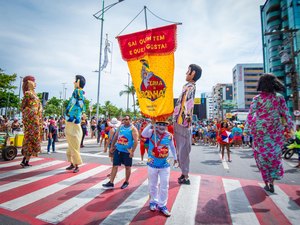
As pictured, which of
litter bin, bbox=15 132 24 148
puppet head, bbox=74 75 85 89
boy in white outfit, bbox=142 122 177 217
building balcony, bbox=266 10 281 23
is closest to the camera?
boy in white outfit, bbox=142 122 177 217

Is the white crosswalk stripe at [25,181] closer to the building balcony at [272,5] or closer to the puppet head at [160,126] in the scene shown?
the puppet head at [160,126]

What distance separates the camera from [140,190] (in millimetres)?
4023

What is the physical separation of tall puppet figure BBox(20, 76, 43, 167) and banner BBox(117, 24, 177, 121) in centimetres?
404

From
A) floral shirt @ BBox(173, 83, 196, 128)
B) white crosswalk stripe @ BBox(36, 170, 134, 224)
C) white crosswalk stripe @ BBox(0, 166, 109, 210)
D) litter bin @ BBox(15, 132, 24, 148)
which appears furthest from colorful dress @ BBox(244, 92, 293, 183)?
litter bin @ BBox(15, 132, 24, 148)

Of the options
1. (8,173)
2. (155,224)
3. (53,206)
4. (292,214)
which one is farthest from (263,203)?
(8,173)

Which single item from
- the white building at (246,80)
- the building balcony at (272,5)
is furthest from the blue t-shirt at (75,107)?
the white building at (246,80)

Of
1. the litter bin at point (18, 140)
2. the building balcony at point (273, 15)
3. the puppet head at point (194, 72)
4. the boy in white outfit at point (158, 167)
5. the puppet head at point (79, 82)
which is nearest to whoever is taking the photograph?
the boy in white outfit at point (158, 167)

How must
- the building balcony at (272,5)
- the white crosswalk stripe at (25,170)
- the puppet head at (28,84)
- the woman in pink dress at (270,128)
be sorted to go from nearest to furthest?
the woman in pink dress at (270,128) < the white crosswalk stripe at (25,170) < the puppet head at (28,84) < the building balcony at (272,5)

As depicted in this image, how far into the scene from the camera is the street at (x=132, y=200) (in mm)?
2791

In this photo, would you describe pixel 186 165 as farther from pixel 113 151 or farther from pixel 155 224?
pixel 155 224

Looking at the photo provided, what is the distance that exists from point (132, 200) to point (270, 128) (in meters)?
3.19

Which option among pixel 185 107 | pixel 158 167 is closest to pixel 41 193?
pixel 158 167

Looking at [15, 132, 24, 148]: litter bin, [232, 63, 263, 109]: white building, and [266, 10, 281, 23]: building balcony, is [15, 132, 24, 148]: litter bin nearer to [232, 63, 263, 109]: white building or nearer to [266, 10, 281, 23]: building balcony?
[266, 10, 281, 23]: building balcony

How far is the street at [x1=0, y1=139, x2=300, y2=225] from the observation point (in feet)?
9.16
